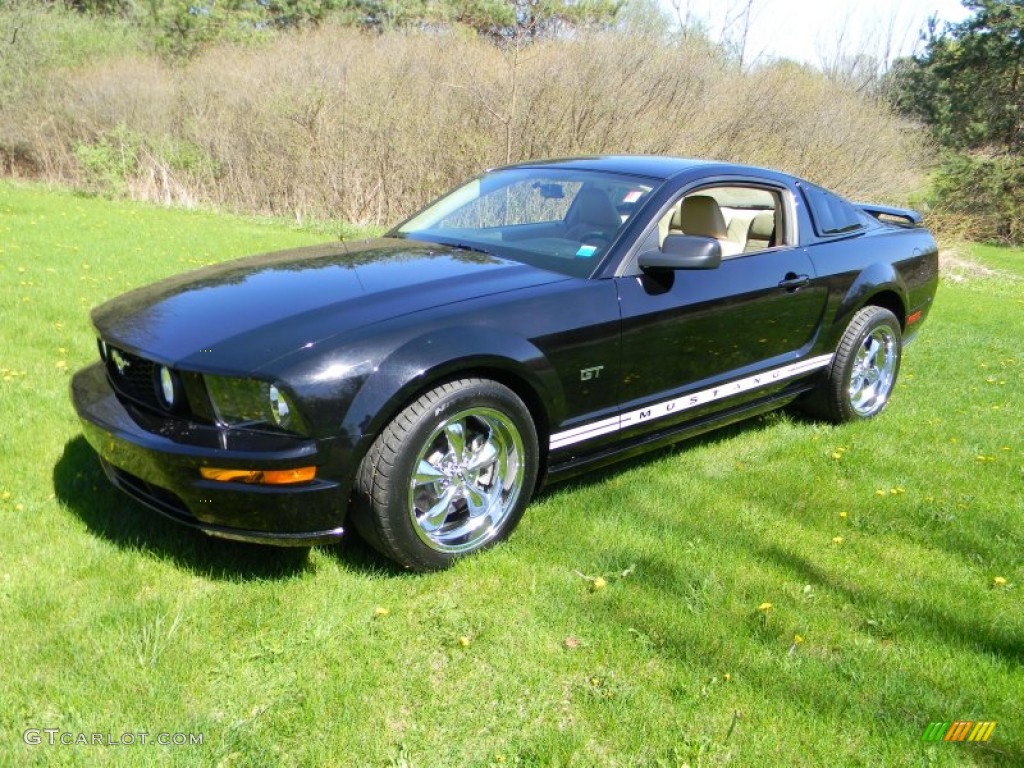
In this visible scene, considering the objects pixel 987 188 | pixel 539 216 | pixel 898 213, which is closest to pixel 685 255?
pixel 539 216

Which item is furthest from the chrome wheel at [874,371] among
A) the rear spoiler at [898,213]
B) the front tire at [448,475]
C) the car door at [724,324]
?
the front tire at [448,475]

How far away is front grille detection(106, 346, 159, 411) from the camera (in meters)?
2.96

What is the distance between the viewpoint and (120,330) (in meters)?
3.08

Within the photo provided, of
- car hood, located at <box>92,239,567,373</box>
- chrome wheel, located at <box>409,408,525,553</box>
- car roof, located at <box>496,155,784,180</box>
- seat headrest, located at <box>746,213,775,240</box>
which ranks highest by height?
car roof, located at <box>496,155,784,180</box>

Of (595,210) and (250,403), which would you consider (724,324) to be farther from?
(250,403)

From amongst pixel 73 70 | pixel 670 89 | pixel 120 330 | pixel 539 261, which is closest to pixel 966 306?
pixel 670 89

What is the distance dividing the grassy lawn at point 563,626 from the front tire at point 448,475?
0.13 meters

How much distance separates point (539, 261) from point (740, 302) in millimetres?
1052

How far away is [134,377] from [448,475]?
3.94ft

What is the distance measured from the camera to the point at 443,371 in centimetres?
290

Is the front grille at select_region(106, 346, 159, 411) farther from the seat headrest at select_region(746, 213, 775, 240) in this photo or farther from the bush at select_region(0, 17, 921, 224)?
the bush at select_region(0, 17, 921, 224)

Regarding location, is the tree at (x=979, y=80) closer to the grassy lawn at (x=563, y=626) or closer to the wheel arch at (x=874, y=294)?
the wheel arch at (x=874, y=294)

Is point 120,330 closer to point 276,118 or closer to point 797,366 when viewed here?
point 797,366

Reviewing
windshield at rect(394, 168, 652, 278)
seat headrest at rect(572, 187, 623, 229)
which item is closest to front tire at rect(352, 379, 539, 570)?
windshield at rect(394, 168, 652, 278)
